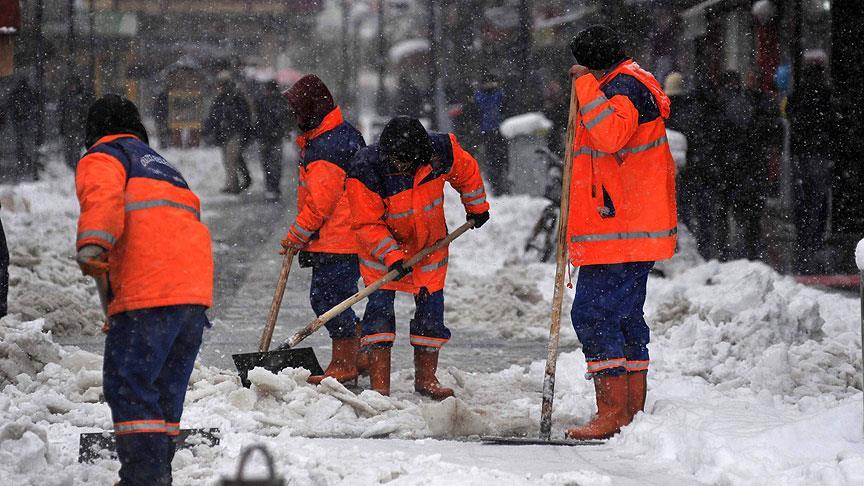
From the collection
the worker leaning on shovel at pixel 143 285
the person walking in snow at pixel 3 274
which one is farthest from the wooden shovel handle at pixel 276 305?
the worker leaning on shovel at pixel 143 285

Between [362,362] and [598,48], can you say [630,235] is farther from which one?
[362,362]

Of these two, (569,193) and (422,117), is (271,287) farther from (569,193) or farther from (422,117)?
(422,117)

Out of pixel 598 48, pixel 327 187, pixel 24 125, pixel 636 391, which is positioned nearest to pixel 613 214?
pixel 598 48

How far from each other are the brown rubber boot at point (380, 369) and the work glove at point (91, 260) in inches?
105

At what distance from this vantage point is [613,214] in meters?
5.52

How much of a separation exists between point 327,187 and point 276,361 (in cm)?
100

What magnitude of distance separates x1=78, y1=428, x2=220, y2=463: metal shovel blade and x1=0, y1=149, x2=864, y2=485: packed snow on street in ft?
0.21

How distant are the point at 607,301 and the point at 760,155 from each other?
280 inches

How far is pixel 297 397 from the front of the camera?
5988mm

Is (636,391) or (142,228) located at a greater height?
(142,228)

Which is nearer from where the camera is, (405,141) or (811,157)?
(405,141)

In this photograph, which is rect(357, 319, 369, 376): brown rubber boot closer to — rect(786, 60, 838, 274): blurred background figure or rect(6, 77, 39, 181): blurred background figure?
rect(786, 60, 838, 274): blurred background figure

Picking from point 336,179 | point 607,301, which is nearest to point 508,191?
point 336,179

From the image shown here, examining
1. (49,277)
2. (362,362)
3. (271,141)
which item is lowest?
(362,362)
